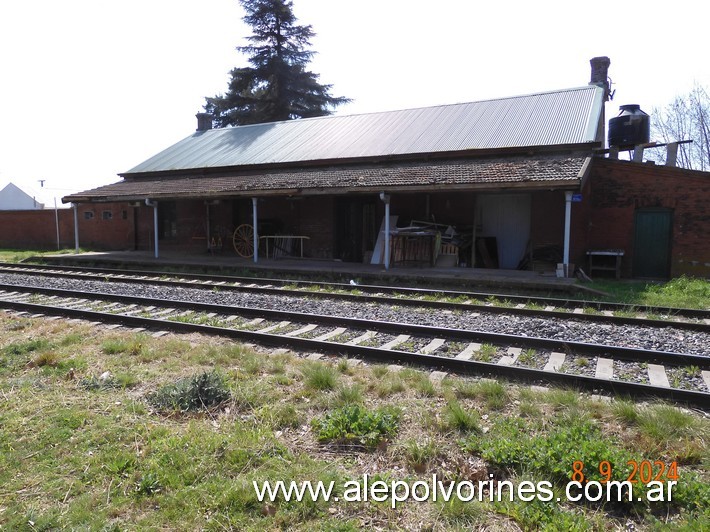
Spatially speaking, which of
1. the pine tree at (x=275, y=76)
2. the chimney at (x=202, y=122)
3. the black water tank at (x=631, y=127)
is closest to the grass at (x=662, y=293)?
the black water tank at (x=631, y=127)

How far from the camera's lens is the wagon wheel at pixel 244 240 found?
62.4 feet

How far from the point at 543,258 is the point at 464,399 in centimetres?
1185

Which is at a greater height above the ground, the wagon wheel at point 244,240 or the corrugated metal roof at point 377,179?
the corrugated metal roof at point 377,179

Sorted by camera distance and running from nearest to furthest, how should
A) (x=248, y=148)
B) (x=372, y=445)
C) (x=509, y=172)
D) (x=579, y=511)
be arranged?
1. (x=579, y=511)
2. (x=372, y=445)
3. (x=509, y=172)
4. (x=248, y=148)

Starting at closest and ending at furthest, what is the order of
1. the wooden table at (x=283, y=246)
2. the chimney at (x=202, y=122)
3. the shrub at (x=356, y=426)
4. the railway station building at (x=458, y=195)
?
1. the shrub at (x=356, y=426)
2. the railway station building at (x=458, y=195)
3. the wooden table at (x=283, y=246)
4. the chimney at (x=202, y=122)

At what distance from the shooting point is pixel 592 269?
49.4 feet

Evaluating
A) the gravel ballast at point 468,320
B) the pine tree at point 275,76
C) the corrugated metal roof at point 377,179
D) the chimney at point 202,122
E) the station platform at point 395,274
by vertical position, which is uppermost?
the pine tree at point 275,76

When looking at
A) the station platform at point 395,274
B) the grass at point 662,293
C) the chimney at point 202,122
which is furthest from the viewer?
the chimney at point 202,122

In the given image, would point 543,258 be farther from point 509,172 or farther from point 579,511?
point 579,511

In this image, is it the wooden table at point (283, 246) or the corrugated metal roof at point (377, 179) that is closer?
the corrugated metal roof at point (377, 179)

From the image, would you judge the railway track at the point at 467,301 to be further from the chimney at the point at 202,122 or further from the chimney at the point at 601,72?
the chimney at the point at 202,122

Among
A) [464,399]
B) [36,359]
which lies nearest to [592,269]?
[464,399]

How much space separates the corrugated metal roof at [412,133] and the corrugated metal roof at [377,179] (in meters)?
1.04
